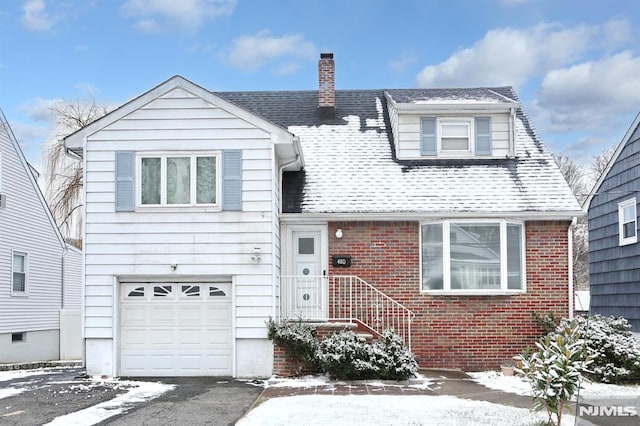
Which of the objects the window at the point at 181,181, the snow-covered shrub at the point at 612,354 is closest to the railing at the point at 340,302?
the window at the point at 181,181

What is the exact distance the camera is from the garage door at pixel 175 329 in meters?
14.7

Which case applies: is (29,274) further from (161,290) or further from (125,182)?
(125,182)

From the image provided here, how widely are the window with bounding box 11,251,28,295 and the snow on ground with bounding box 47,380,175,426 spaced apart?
8.97m

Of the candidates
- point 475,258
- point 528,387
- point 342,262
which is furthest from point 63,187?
point 528,387

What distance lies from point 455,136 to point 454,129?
159mm

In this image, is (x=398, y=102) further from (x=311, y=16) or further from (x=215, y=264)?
(x=215, y=264)

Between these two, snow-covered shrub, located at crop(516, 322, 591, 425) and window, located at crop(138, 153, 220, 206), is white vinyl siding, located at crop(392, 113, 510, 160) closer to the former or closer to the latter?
window, located at crop(138, 153, 220, 206)

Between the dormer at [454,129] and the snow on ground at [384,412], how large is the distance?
22.8 feet

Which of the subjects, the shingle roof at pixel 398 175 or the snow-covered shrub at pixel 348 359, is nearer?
the snow-covered shrub at pixel 348 359

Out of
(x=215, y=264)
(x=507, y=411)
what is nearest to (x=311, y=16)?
(x=215, y=264)

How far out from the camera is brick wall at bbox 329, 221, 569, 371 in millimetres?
15570

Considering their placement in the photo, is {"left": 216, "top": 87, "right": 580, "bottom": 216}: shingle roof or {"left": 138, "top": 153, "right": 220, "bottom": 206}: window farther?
{"left": 216, "top": 87, "right": 580, "bottom": 216}: shingle roof

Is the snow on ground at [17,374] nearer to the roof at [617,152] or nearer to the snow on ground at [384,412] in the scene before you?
the snow on ground at [384,412]

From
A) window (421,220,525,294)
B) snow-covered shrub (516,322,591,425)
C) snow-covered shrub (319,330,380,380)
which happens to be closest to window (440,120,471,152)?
window (421,220,525,294)
